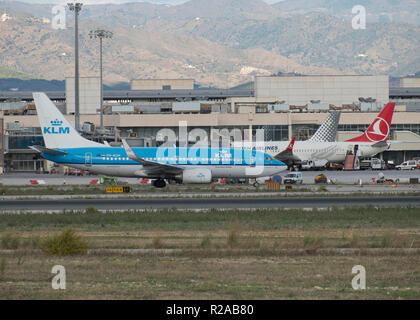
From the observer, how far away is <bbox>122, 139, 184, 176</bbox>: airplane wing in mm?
54750

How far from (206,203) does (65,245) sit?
19.5 meters

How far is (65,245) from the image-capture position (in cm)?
2228

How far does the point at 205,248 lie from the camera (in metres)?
22.8

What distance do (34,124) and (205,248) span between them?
271ft

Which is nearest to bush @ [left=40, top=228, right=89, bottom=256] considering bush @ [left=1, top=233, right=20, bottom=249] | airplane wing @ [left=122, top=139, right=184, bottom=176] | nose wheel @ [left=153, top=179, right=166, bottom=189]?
bush @ [left=1, top=233, right=20, bottom=249]

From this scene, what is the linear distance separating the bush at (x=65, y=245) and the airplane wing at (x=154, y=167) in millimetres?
31854

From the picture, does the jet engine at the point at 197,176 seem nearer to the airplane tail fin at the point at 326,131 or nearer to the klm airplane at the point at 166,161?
the klm airplane at the point at 166,161

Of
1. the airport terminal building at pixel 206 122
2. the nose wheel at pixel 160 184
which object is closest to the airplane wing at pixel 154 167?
the nose wheel at pixel 160 184

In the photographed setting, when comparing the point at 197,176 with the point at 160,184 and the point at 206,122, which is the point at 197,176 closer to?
the point at 160,184

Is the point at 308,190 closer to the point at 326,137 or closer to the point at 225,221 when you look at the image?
the point at 225,221

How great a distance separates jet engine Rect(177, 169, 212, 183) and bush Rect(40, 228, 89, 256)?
31.9 meters

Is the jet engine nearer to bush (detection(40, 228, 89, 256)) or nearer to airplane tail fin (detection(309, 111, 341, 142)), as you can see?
bush (detection(40, 228, 89, 256))

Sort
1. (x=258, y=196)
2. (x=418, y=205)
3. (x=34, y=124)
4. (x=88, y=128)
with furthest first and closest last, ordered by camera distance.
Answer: (x=34, y=124), (x=88, y=128), (x=258, y=196), (x=418, y=205)

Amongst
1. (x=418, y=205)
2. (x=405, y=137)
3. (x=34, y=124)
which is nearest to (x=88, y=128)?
(x=34, y=124)
